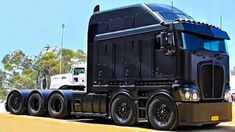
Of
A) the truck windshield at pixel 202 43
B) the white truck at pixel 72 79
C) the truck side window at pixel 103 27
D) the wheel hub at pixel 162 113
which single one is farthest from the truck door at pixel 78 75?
the truck windshield at pixel 202 43

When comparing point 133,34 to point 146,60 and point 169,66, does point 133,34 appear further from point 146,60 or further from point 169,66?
point 169,66

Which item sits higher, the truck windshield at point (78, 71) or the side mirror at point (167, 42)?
the side mirror at point (167, 42)

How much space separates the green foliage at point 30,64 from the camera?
63.7m

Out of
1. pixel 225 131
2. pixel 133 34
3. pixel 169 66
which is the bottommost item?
pixel 225 131

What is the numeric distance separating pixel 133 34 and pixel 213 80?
10.2ft

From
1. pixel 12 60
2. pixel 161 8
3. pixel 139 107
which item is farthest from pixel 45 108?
pixel 12 60

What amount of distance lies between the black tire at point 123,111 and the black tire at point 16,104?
6.04 m

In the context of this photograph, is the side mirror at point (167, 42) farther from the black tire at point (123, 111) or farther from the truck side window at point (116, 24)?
the truck side window at point (116, 24)

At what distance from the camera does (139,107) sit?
14.4 meters

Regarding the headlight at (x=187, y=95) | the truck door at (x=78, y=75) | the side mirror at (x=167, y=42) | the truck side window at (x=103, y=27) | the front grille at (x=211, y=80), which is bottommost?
the headlight at (x=187, y=95)

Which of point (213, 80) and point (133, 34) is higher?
point (133, 34)

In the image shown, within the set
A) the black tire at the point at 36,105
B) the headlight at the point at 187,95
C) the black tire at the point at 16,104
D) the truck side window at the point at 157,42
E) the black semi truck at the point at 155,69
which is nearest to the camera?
the headlight at the point at 187,95

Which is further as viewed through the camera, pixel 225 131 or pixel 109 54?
pixel 109 54

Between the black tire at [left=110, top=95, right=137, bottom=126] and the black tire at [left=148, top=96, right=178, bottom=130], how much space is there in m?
0.84
